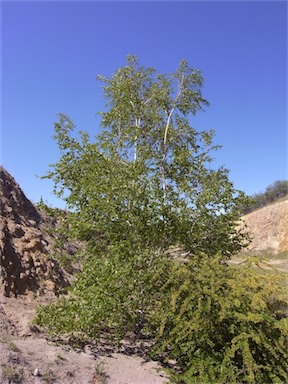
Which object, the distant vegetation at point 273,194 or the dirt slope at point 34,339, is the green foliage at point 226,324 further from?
the distant vegetation at point 273,194

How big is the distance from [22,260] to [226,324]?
7628 mm

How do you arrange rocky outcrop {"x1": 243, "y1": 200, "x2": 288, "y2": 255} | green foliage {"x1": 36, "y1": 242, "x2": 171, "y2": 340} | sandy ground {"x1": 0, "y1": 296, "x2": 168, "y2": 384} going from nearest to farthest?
sandy ground {"x1": 0, "y1": 296, "x2": 168, "y2": 384}
green foliage {"x1": 36, "y1": 242, "x2": 171, "y2": 340}
rocky outcrop {"x1": 243, "y1": 200, "x2": 288, "y2": 255}

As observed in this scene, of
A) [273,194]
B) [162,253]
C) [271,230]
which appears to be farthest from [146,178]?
[273,194]

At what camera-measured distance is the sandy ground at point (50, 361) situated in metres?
7.39

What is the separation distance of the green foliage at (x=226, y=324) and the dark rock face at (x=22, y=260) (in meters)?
5.15

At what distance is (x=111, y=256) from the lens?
32.4 feet

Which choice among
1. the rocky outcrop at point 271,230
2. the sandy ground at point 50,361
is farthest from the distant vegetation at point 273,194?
the sandy ground at point 50,361

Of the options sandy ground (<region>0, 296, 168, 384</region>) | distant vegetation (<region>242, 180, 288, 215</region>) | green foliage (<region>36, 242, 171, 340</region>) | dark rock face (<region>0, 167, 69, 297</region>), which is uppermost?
distant vegetation (<region>242, 180, 288, 215</region>)

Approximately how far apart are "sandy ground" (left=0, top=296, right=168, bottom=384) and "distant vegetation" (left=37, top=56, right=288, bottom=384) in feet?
1.83

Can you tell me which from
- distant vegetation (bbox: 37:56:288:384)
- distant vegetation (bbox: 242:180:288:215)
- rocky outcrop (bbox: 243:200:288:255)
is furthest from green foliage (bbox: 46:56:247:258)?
distant vegetation (bbox: 242:180:288:215)

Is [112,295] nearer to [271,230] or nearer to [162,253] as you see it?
[162,253]

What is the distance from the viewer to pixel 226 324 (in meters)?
8.91

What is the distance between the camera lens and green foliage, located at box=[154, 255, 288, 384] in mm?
8117

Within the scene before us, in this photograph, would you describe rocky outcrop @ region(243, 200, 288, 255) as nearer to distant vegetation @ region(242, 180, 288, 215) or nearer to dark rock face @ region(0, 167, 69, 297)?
dark rock face @ region(0, 167, 69, 297)
